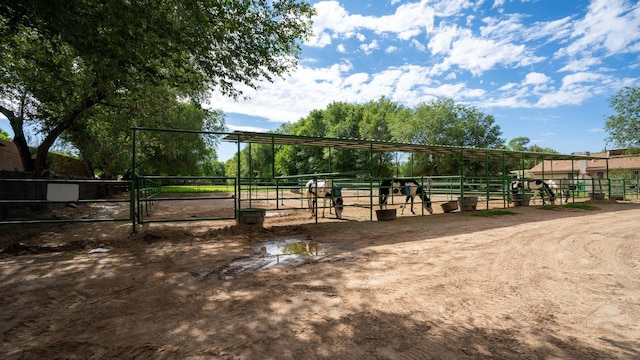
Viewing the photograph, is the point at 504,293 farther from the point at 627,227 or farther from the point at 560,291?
the point at 627,227

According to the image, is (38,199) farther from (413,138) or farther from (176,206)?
(413,138)

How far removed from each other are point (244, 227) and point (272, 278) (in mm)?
3343

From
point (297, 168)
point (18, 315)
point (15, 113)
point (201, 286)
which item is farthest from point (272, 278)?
point (297, 168)

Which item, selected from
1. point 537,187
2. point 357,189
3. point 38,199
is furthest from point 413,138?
point 38,199

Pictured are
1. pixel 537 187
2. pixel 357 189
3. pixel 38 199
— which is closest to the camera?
pixel 38 199

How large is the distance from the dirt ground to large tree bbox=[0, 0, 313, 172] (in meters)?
3.36

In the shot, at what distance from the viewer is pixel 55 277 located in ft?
12.5

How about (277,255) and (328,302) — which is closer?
(328,302)

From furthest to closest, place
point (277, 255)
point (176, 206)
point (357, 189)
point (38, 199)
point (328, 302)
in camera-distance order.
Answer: point (176, 206) < point (357, 189) < point (38, 199) < point (277, 255) < point (328, 302)

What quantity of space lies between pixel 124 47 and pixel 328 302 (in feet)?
17.0

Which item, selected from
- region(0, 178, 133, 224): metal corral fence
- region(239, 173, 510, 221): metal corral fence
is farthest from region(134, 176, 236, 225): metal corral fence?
region(239, 173, 510, 221): metal corral fence

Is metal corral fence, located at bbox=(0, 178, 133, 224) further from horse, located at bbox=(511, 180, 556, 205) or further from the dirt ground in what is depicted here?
horse, located at bbox=(511, 180, 556, 205)

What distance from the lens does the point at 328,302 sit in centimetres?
305

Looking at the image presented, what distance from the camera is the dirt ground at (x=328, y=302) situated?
7.36 ft
